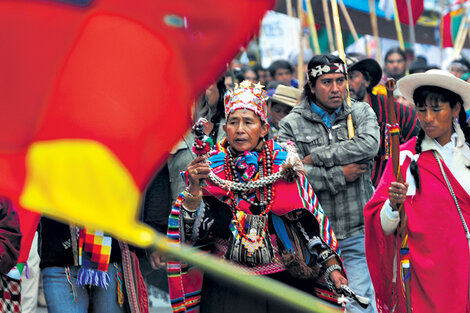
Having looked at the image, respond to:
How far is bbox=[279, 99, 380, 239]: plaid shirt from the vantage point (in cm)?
600

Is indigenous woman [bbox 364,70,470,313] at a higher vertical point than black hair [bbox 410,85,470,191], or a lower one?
lower

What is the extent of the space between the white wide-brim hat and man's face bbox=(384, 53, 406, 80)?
4753 millimetres

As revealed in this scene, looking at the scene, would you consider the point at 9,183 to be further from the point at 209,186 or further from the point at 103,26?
the point at 209,186

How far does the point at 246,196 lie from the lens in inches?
197

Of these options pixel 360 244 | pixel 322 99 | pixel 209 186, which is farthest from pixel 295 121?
pixel 209 186

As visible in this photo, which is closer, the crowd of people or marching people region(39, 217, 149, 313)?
the crowd of people

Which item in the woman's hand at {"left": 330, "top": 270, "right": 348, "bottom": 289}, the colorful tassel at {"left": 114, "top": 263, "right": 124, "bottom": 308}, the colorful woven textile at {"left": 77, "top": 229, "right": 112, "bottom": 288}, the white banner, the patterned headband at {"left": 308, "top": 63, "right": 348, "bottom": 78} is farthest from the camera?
the white banner

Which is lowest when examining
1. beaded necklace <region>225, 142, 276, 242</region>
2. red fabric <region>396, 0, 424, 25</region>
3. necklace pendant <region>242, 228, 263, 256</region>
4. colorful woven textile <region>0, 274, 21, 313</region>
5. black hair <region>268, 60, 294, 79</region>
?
colorful woven textile <region>0, 274, 21, 313</region>

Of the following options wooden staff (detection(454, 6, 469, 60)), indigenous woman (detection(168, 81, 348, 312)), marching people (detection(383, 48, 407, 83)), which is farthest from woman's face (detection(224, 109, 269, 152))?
wooden staff (detection(454, 6, 469, 60))

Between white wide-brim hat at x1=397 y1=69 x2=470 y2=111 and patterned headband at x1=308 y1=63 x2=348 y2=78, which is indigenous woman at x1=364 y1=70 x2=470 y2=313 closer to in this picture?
white wide-brim hat at x1=397 y1=69 x2=470 y2=111

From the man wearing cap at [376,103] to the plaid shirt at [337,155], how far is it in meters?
0.57

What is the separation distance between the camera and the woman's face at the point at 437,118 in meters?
5.37

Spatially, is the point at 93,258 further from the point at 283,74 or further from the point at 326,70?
the point at 283,74

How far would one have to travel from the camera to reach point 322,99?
6254 mm
